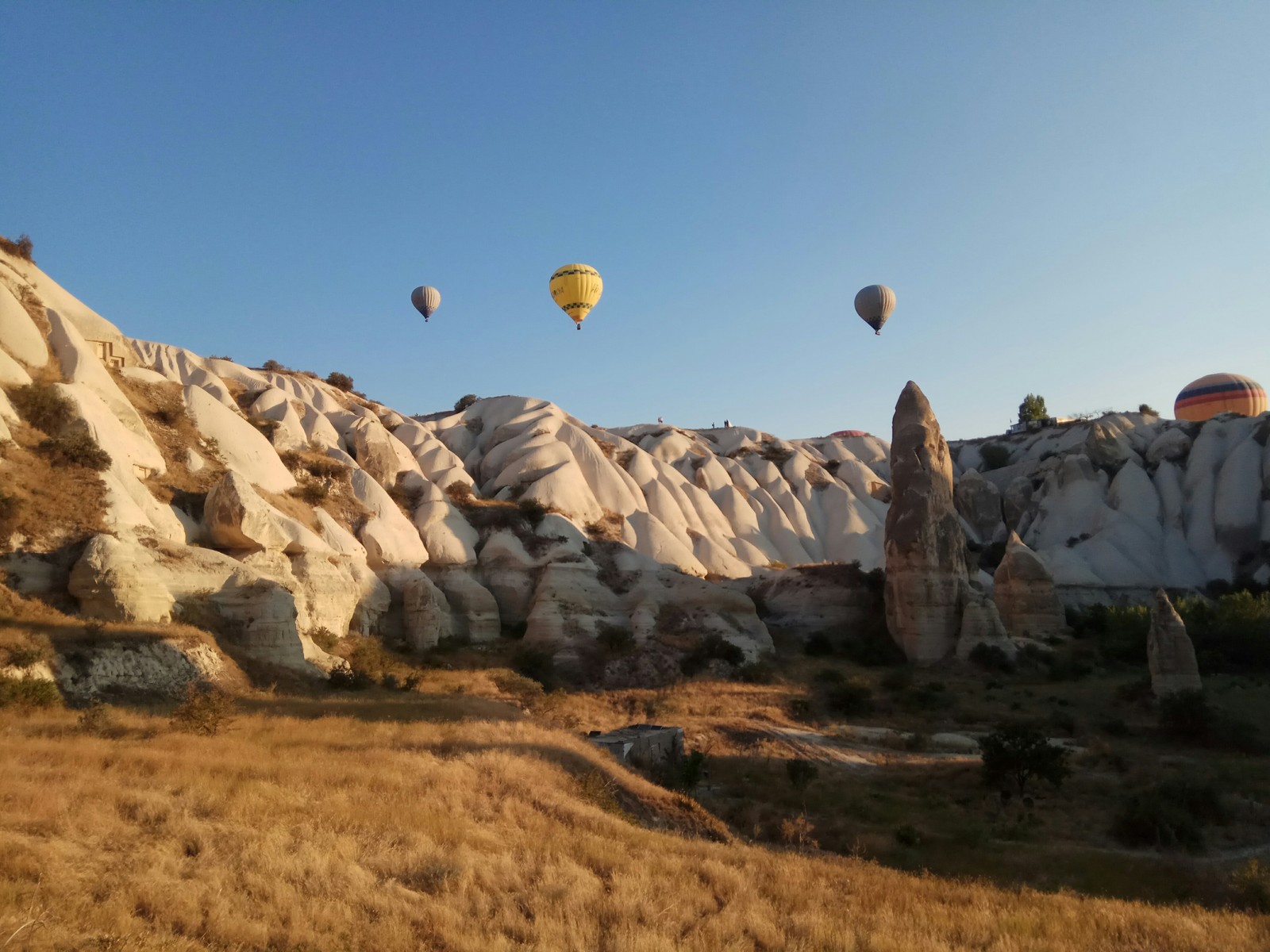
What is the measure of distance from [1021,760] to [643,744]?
8.09m

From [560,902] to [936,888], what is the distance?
4.44m

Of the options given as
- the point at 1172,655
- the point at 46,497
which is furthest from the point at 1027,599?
the point at 46,497

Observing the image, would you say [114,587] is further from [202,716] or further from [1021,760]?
[1021,760]

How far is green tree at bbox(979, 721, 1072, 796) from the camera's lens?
1766 cm

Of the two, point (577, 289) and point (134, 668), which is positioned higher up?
point (577, 289)

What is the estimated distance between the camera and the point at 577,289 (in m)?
45.4

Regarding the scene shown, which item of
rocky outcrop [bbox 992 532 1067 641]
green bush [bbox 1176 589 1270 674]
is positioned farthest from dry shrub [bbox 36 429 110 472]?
green bush [bbox 1176 589 1270 674]

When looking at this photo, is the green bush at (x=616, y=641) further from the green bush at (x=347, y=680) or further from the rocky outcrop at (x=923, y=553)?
the rocky outcrop at (x=923, y=553)

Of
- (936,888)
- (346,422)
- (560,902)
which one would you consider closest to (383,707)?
(560,902)

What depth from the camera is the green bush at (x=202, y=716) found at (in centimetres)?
1196

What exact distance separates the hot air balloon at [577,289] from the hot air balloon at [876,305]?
15052 mm

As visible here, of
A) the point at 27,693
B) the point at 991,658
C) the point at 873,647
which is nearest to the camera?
the point at 27,693

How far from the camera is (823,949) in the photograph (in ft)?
22.9

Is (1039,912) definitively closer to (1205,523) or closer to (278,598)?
(278,598)
